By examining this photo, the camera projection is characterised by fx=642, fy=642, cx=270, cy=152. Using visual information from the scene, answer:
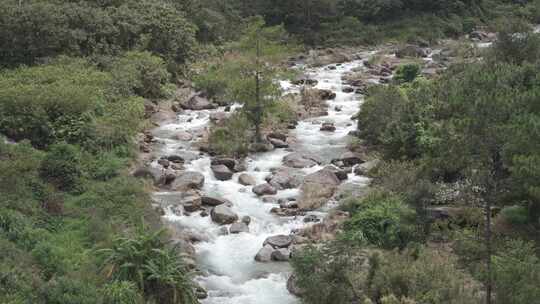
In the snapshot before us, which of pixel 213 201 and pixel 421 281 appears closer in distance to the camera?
pixel 421 281

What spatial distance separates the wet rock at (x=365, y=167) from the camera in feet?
100

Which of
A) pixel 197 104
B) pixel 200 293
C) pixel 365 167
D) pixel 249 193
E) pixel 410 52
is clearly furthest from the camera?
pixel 410 52

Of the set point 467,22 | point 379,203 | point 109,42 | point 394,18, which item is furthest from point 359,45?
point 379,203

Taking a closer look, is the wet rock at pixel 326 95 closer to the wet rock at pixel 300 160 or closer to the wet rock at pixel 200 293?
the wet rock at pixel 300 160

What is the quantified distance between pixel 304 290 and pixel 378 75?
118 feet

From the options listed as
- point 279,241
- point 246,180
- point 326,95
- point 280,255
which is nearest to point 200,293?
point 280,255

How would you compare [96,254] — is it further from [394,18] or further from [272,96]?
[394,18]

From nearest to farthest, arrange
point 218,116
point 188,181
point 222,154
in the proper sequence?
point 188,181, point 222,154, point 218,116

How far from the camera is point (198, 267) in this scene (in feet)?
74.3

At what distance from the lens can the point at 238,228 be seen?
25.3m

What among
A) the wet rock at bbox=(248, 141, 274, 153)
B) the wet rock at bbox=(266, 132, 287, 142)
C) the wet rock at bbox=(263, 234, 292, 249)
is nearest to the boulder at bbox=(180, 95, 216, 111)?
the wet rock at bbox=(266, 132, 287, 142)

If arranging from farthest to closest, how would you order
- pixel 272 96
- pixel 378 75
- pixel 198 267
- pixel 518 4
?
pixel 518 4, pixel 378 75, pixel 272 96, pixel 198 267

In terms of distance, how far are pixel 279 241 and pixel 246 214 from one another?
3.24 m

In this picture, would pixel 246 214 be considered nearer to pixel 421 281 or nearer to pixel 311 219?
pixel 311 219
